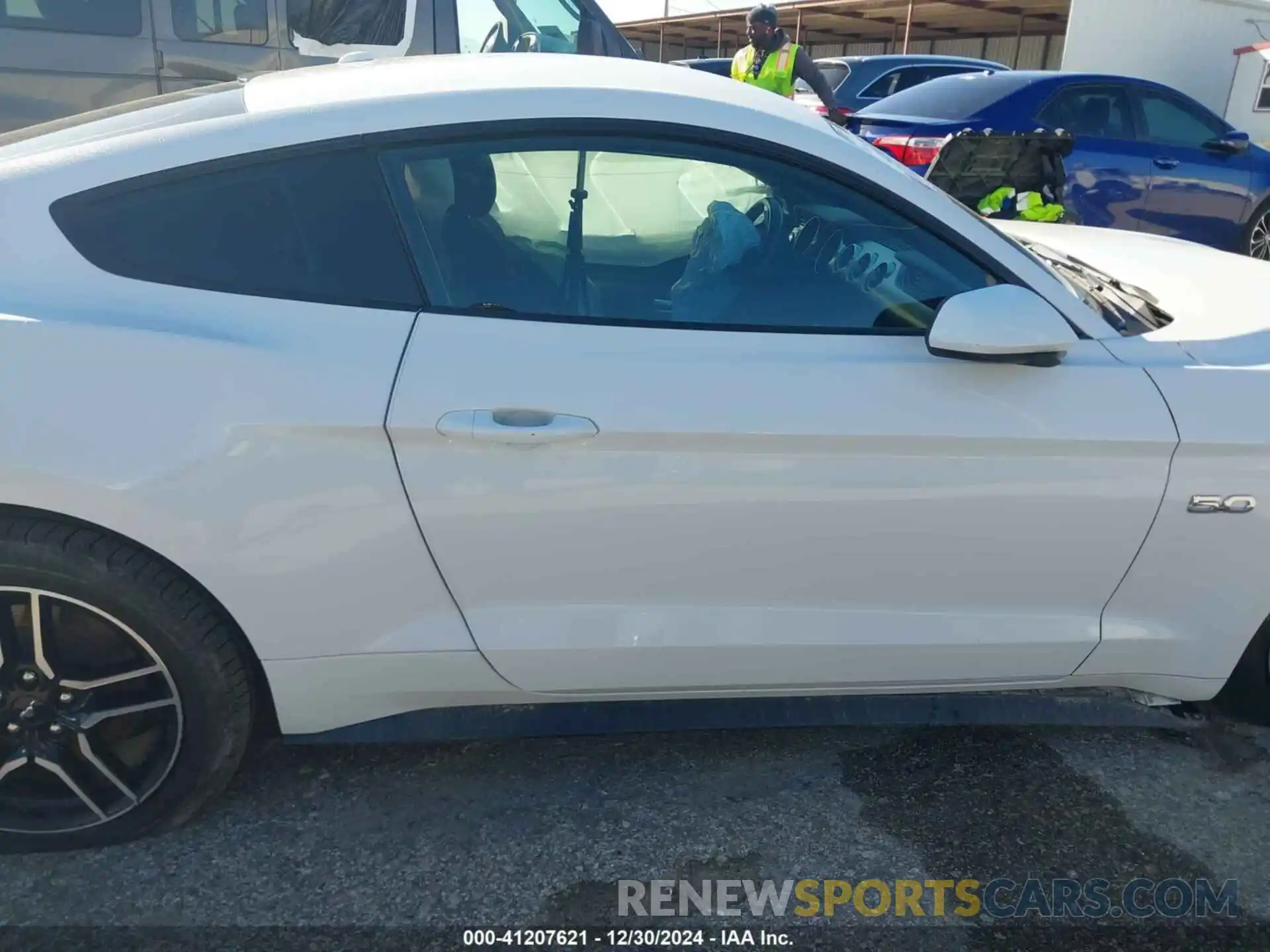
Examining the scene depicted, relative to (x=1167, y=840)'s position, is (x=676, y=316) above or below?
above

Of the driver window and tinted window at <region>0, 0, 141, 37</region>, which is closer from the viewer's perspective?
tinted window at <region>0, 0, 141, 37</region>

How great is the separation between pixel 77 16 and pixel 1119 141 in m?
6.32

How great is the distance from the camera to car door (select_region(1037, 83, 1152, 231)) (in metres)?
6.45

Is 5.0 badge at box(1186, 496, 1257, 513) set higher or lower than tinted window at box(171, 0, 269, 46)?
lower

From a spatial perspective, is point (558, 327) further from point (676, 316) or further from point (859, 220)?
point (859, 220)

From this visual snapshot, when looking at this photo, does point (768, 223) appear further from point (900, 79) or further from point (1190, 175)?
point (900, 79)

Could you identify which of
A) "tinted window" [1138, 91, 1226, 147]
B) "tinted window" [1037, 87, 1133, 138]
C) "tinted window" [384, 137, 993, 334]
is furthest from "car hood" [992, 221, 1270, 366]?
"tinted window" [1138, 91, 1226, 147]

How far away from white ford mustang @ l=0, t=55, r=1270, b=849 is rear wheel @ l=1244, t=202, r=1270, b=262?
6.14m

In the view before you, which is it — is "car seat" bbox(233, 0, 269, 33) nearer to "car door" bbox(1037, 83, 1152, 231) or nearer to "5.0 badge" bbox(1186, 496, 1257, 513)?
"car door" bbox(1037, 83, 1152, 231)

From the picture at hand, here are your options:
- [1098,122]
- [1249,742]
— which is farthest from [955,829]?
[1098,122]

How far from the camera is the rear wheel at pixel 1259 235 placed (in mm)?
7258

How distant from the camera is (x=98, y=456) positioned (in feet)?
5.73

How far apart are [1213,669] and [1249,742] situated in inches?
17.5

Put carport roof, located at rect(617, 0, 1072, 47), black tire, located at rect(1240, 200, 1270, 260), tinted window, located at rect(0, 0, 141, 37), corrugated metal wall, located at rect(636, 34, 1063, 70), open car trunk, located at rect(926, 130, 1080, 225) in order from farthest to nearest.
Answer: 1. corrugated metal wall, located at rect(636, 34, 1063, 70)
2. carport roof, located at rect(617, 0, 1072, 47)
3. black tire, located at rect(1240, 200, 1270, 260)
4. tinted window, located at rect(0, 0, 141, 37)
5. open car trunk, located at rect(926, 130, 1080, 225)
